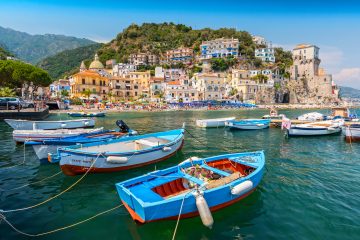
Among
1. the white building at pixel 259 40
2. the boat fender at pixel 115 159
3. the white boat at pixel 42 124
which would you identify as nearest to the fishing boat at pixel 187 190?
the boat fender at pixel 115 159

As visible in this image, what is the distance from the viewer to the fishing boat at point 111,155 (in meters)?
12.5

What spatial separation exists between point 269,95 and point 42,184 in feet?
316

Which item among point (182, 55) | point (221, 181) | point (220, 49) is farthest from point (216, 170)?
point (182, 55)

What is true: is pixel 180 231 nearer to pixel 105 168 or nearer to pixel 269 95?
pixel 105 168

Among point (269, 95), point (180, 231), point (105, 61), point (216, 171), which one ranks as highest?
point (105, 61)

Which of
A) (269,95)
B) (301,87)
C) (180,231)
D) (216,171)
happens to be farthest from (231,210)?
(301,87)

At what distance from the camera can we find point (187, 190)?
9266 mm

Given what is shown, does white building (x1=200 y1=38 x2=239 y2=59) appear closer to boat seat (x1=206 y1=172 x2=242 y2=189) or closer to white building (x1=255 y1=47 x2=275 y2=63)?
white building (x1=255 y1=47 x2=275 y2=63)

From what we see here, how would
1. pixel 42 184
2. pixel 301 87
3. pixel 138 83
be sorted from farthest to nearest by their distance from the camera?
pixel 301 87, pixel 138 83, pixel 42 184

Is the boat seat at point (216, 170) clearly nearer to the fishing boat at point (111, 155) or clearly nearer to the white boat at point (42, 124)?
the fishing boat at point (111, 155)

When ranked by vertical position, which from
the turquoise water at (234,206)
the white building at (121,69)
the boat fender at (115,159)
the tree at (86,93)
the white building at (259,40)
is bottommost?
the turquoise water at (234,206)

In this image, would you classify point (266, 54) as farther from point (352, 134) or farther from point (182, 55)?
point (352, 134)

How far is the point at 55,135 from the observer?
21.3m

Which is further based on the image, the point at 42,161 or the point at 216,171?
the point at 42,161
